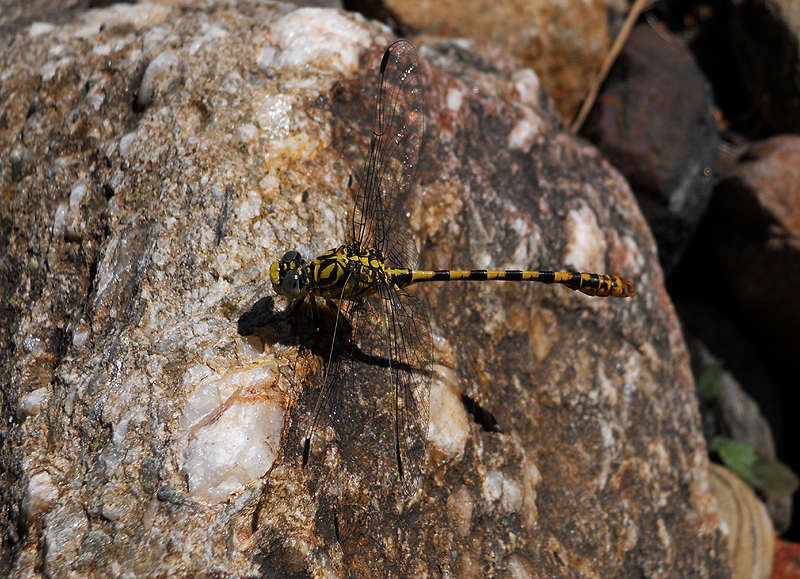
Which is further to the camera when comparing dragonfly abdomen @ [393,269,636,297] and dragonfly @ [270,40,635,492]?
dragonfly abdomen @ [393,269,636,297]

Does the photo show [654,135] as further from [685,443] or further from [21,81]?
[21,81]

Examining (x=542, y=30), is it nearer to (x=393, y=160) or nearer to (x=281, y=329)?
(x=393, y=160)

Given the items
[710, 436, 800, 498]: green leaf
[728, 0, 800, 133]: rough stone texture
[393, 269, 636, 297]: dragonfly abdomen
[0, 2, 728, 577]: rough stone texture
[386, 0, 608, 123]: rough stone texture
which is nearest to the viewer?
[0, 2, 728, 577]: rough stone texture

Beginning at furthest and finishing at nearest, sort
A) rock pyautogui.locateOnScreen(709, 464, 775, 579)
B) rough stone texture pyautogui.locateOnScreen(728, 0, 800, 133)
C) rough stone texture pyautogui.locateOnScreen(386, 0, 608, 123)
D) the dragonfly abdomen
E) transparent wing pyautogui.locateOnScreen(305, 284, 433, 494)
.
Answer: rough stone texture pyautogui.locateOnScreen(728, 0, 800, 133)
rough stone texture pyautogui.locateOnScreen(386, 0, 608, 123)
rock pyautogui.locateOnScreen(709, 464, 775, 579)
the dragonfly abdomen
transparent wing pyautogui.locateOnScreen(305, 284, 433, 494)

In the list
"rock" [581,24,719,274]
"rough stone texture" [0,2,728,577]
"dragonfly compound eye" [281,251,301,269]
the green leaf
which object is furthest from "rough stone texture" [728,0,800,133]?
"dragonfly compound eye" [281,251,301,269]

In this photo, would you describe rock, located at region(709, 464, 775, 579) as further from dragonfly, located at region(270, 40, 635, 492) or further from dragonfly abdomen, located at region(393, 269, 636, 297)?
dragonfly, located at region(270, 40, 635, 492)

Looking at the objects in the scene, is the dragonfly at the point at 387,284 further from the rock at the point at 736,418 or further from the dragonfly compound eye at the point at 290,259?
the rock at the point at 736,418

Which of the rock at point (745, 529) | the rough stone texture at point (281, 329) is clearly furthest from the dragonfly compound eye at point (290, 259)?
the rock at point (745, 529)
